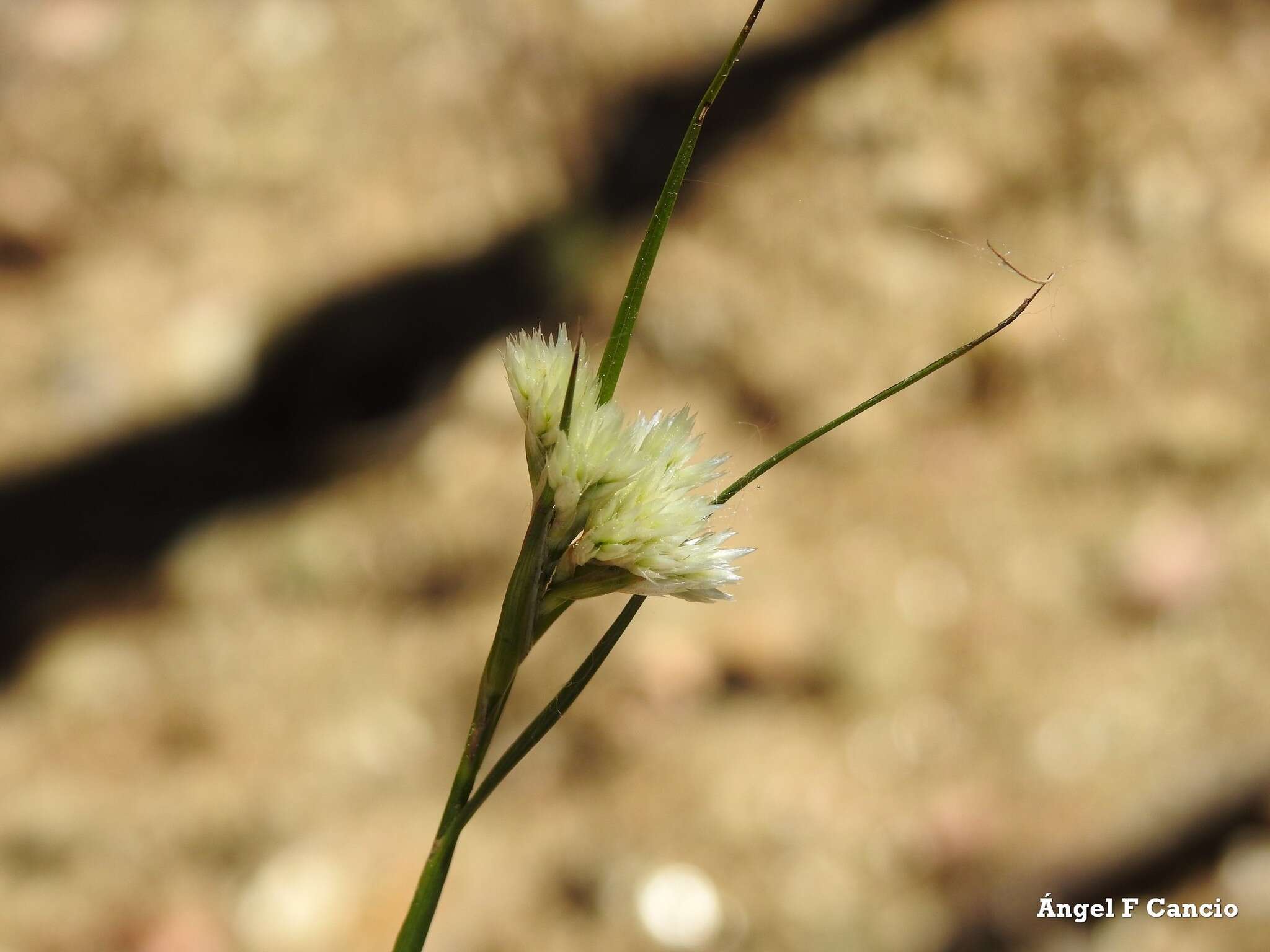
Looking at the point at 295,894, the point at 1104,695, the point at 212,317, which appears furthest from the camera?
the point at 212,317

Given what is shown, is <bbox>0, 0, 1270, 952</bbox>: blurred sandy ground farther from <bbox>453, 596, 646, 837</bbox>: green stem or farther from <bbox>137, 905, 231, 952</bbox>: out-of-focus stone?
<bbox>453, 596, 646, 837</bbox>: green stem

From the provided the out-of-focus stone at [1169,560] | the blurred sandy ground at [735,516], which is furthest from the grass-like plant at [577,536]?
the out-of-focus stone at [1169,560]

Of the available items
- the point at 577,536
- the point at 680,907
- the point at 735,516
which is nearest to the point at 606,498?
the point at 577,536

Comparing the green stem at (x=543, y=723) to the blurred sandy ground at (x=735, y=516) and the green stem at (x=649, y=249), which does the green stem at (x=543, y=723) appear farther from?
the blurred sandy ground at (x=735, y=516)

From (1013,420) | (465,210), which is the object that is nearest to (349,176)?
(465,210)

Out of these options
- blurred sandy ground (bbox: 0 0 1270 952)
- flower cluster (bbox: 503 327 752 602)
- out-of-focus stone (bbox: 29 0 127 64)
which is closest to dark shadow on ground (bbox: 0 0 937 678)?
blurred sandy ground (bbox: 0 0 1270 952)

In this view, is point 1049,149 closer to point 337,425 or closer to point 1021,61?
point 1021,61

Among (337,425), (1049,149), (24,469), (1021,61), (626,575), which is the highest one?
(1021,61)
